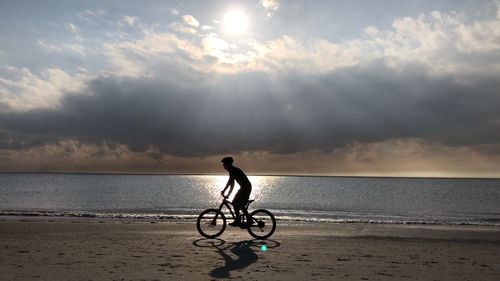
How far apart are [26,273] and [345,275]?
26.2 feet

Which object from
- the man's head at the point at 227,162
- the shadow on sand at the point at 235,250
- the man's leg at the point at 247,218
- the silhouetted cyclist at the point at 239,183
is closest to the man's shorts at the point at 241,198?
the silhouetted cyclist at the point at 239,183

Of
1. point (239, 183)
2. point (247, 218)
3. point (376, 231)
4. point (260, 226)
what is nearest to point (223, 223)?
point (247, 218)

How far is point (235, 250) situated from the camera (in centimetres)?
1375

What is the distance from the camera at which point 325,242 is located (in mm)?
16688

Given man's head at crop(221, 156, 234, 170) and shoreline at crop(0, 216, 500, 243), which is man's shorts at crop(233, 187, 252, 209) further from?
shoreline at crop(0, 216, 500, 243)

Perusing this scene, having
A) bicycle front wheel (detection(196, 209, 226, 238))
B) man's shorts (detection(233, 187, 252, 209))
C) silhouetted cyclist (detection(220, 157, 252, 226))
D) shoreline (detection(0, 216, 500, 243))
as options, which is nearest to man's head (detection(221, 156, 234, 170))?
silhouetted cyclist (detection(220, 157, 252, 226))

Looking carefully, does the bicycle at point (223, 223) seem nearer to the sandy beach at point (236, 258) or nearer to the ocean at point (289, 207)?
the sandy beach at point (236, 258)

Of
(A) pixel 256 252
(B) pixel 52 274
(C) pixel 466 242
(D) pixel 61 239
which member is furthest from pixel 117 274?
(C) pixel 466 242

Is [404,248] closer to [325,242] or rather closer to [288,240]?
[325,242]

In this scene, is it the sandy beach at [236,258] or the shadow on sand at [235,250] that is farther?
the shadow on sand at [235,250]

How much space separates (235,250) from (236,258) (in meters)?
1.44

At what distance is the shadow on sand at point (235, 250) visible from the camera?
10695 mm

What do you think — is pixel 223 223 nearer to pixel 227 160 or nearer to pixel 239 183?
pixel 239 183

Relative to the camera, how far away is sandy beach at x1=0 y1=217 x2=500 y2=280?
10.3 m
